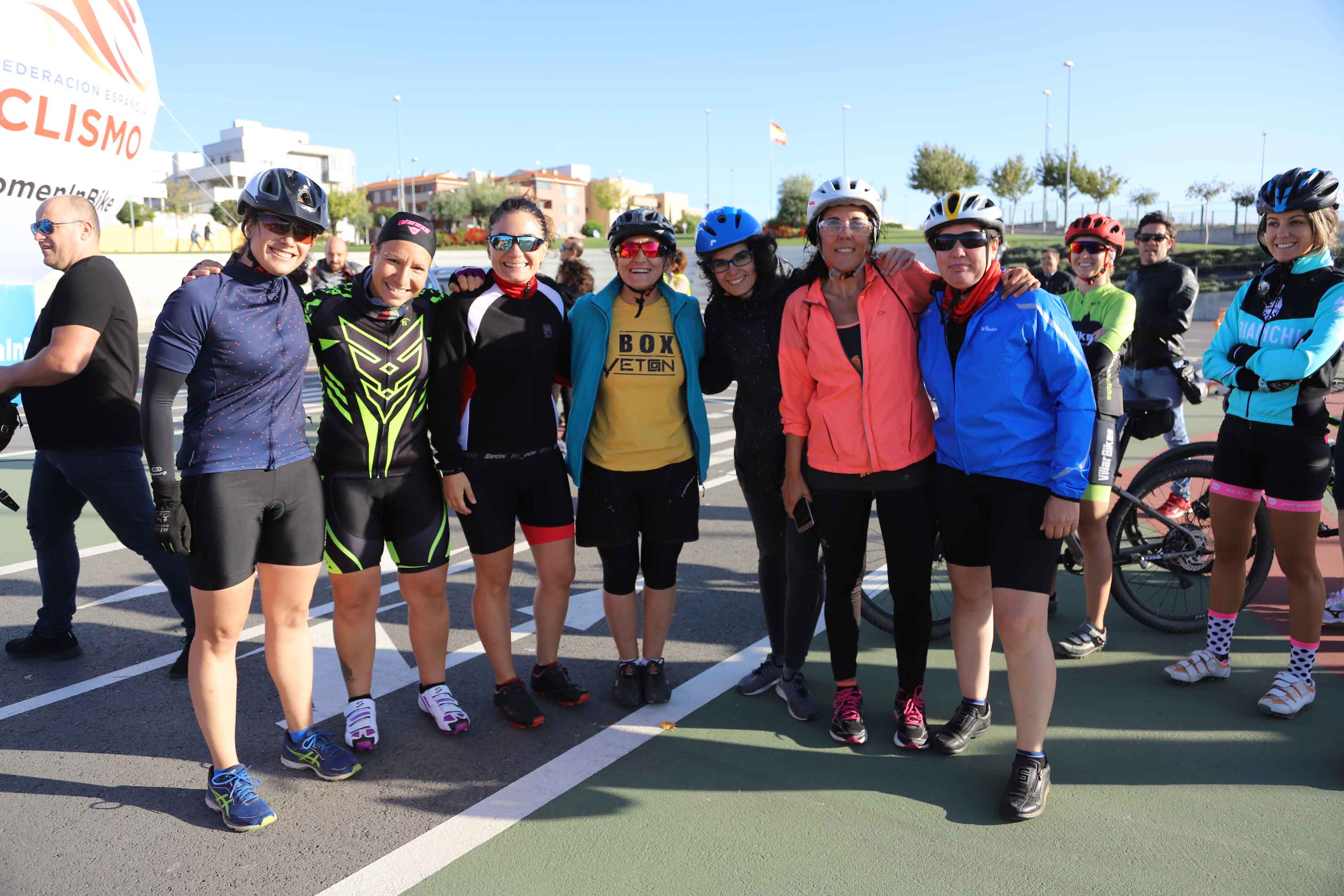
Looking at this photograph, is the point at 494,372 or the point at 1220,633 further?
the point at 1220,633

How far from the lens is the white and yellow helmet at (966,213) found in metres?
3.14

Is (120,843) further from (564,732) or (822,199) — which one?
(822,199)

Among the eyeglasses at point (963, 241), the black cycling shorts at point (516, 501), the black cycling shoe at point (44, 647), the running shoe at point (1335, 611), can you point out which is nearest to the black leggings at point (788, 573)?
the black cycling shorts at point (516, 501)

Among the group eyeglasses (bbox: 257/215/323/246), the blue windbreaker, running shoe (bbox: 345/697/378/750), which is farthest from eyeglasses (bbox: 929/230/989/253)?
running shoe (bbox: 345/697/378/750)

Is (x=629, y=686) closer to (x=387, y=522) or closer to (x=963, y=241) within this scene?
(x=387, y=522)

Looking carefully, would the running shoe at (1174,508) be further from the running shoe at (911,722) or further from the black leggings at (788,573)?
the black leggings at (788,573)

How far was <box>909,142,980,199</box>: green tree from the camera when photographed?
191 ft

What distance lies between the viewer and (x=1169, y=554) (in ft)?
15.6

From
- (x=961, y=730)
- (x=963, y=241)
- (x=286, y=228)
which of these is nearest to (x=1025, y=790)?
(x=961, y=730)

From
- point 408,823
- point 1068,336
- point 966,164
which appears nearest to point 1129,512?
point 1068,336

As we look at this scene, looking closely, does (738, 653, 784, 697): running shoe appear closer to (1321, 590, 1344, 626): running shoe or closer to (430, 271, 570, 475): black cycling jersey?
(430, 271, 570, 475): black cycling jersey

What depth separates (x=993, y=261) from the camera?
3.18 meters

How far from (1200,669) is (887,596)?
5.04 ft

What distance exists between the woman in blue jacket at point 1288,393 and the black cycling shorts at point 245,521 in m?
3.67
